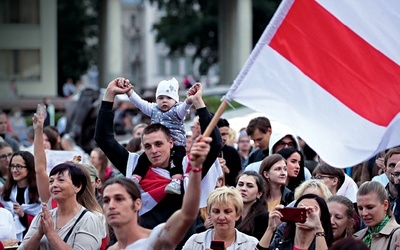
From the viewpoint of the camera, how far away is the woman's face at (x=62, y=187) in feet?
28.5

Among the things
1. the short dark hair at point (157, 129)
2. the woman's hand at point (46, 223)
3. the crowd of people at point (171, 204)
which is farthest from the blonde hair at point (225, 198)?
the woman's hand at point (46, 223)

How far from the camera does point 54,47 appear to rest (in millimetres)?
54312

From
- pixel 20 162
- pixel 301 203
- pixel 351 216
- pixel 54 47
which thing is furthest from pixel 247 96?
pixel 54 47

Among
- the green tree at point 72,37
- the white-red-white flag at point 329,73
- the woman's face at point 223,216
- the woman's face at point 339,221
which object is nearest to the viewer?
the white-red-white flag at point 329,73

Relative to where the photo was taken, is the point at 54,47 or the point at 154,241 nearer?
the point at 154,241

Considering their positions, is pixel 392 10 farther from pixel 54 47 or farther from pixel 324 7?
pixel 54 47

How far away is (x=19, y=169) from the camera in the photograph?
12281 mm

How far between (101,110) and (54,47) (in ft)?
151

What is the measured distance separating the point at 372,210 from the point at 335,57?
2.09m

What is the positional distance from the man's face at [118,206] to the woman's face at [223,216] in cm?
177

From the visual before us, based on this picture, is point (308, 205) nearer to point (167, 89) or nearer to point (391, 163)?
point (167, 89)

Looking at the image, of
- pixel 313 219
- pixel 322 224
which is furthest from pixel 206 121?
pixel 322 224

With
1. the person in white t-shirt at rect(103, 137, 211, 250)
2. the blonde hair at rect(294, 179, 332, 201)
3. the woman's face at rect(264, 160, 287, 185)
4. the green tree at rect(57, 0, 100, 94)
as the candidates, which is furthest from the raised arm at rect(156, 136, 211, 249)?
the green tree at rect(57, 0, 100, 94)

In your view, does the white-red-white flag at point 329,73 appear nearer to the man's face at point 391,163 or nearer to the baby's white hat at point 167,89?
the baby's white hat at point 167,89
